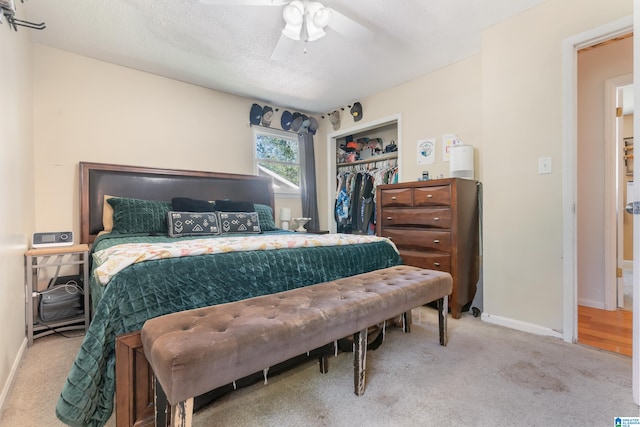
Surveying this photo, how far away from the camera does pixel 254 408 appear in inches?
52.8

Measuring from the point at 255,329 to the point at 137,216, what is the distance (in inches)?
87.4

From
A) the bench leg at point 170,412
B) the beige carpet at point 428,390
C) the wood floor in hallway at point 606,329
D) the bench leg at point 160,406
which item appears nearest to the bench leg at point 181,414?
the bench leg at point 170,412

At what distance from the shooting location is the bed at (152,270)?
1148 millimetres

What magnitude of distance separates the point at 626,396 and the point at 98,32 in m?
4.32

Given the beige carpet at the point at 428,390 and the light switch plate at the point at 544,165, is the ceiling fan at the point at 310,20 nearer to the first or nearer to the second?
the light switch plate at the point at 544,165

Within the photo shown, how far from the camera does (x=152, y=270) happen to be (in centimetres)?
129

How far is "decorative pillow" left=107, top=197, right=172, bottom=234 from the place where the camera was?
8.66 ft

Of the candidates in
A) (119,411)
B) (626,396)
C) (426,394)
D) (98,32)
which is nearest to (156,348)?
(119,411)

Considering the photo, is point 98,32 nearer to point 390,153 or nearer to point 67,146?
point 67,146

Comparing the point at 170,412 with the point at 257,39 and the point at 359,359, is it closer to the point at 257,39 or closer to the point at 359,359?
the point at 359,359

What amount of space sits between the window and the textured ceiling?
2.59 feet

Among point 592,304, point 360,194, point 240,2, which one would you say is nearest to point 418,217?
point 360,194

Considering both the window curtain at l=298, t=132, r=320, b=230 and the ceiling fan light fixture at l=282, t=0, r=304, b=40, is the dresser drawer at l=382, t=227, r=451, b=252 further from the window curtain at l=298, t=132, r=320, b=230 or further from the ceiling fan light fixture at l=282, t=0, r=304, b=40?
the ceiling fan light fixture at l=282, t=0, r=304, b=40

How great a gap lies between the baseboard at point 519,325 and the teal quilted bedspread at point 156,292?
1600mm
